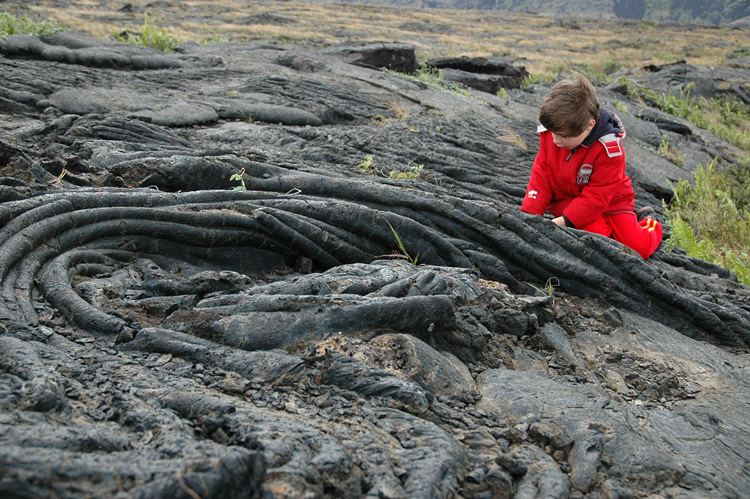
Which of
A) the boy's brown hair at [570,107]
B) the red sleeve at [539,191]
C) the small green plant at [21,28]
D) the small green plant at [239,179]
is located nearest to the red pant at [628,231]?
the red sleeve at [539,191]

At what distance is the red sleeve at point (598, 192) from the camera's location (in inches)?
191

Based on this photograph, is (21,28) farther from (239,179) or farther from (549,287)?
(549,287)

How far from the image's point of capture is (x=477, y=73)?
17.9 metres

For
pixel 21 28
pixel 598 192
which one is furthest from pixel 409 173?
pixel 21 28

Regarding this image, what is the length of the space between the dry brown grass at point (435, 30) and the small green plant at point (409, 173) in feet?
56.8

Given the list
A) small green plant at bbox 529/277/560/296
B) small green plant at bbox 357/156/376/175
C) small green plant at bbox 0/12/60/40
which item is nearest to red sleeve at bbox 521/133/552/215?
small green plant at bbox 529/277/560/296

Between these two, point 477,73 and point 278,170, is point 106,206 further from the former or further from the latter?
point 477,73

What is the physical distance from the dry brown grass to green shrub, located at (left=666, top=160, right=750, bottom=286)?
1344cm

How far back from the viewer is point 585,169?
4949mm

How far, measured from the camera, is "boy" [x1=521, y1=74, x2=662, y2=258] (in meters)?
4.57

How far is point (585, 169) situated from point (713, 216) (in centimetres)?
590

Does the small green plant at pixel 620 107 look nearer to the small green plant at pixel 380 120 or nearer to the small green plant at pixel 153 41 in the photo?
the small green plant at pixel 380 120

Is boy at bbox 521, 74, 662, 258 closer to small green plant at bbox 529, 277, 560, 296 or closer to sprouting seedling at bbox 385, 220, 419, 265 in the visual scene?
small green plant at bbox 529, 277, 560, 296

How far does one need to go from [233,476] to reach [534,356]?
2122mm
